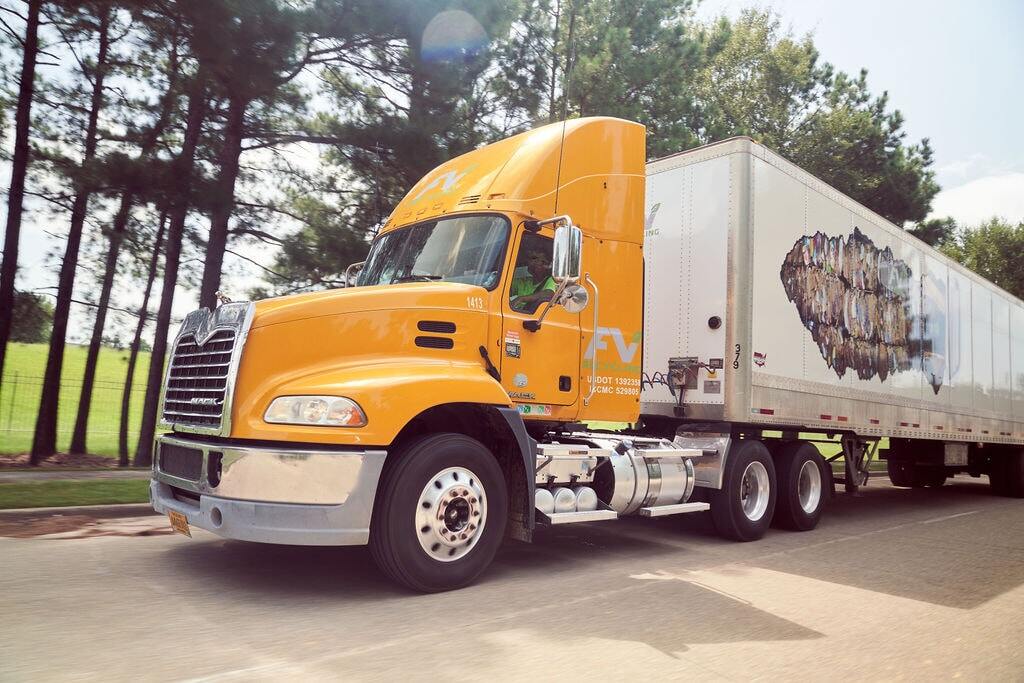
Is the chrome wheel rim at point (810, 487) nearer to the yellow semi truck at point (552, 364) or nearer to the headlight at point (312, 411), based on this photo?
the yellow semi truck at point (552, 364)

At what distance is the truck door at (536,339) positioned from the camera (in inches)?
241

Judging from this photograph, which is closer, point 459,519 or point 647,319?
point 459,519

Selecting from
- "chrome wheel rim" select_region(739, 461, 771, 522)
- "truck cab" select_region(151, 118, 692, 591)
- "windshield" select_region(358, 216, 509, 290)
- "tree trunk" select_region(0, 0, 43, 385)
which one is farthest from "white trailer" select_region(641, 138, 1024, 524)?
"tree trunk" select_region(0, 0, 43, 385)

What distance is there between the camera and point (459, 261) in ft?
20.7

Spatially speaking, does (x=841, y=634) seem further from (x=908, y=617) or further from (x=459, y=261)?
(x=459, y=261)

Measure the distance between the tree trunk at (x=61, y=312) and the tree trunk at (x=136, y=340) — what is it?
1354mm

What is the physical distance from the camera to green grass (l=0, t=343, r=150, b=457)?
17844mm

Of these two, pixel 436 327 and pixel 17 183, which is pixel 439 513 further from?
pixel 17 183

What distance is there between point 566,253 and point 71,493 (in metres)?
6.72

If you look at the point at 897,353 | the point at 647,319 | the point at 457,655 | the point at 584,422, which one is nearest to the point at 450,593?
the point at 457,655

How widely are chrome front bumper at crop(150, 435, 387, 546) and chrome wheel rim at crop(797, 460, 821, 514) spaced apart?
605 centimetres

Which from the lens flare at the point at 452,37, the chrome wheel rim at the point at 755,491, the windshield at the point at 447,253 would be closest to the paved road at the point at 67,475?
the windshield at the point at 447,253

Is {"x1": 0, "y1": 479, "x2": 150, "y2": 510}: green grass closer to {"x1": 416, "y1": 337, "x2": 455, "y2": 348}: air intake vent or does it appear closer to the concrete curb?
the concrete curb

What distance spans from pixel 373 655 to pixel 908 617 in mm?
3775
